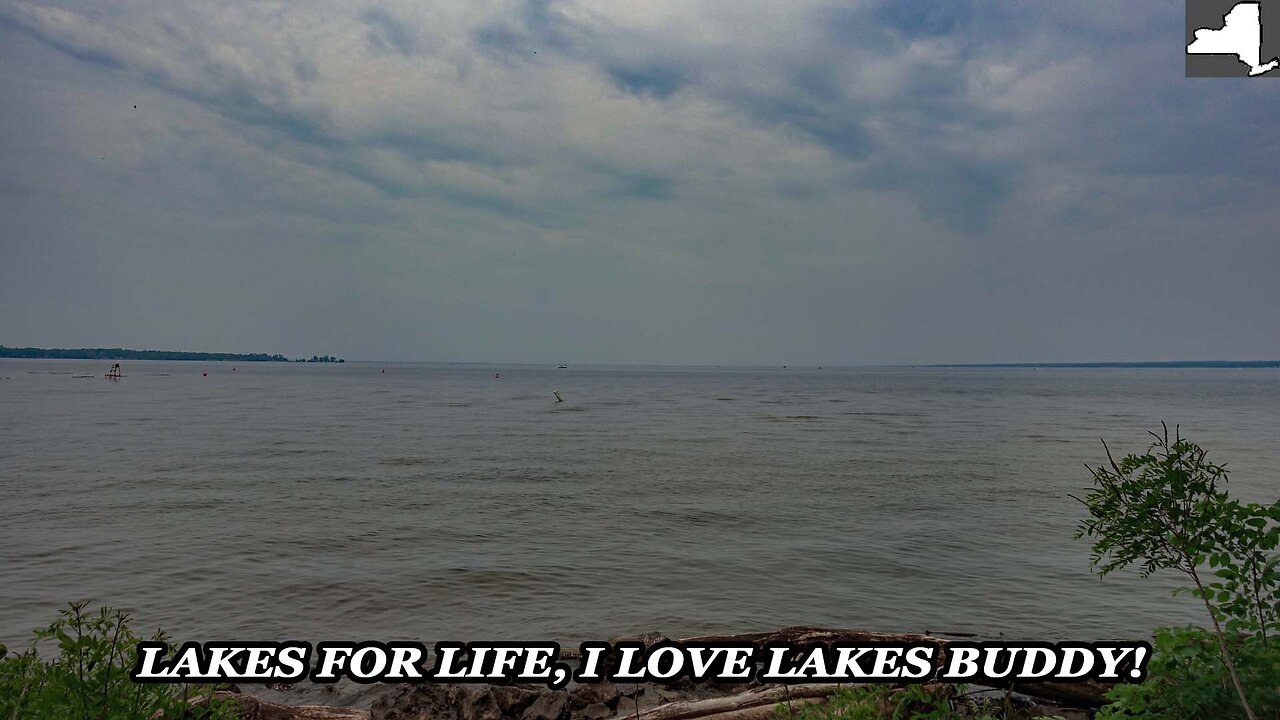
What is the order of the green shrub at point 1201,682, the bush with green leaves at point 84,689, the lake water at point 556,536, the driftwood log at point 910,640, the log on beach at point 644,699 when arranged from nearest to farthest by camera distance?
the bush with green leaves at point 84,689 → the green shrub at point 1201,682 → the log on beach at point 644,699 → the driftwood log at point 910,640 → the lake water at point 556,536

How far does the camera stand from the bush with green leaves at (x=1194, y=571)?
466cm

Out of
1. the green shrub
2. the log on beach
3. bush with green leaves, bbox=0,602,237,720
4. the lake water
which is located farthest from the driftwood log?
bush with green leaves, bbox=0,602,237,720

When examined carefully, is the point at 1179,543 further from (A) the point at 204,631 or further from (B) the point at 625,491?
(B) the point at 625,491

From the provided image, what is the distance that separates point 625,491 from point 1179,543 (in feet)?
74.4

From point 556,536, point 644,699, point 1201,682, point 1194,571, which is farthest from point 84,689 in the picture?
point 556,536

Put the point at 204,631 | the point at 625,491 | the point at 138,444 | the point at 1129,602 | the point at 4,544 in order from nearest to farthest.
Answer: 1. the point at 204,631
2. the point at 1129,602
3. the point at 4,544
4. the point at 625,491
5. the point at 138,444

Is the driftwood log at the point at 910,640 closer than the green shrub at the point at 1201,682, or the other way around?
the green shrub at the point at 1201,682

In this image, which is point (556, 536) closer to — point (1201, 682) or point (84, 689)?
point (84, 689)

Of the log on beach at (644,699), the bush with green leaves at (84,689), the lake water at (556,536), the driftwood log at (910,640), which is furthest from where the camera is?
the lake water at (556,536)

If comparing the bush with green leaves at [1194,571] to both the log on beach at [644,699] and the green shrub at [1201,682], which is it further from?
the log on beach at [644,699]

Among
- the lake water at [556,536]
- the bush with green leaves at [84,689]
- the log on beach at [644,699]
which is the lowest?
the lake water at [556,536]

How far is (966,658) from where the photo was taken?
7.75m

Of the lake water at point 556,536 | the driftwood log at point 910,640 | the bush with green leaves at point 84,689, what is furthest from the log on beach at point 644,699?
the lake water at point 556,536

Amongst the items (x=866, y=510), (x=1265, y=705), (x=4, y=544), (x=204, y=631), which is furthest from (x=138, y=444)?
(x=1265, y=705)
